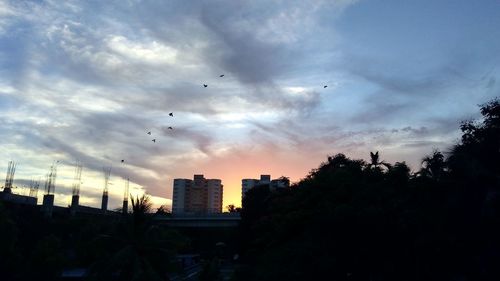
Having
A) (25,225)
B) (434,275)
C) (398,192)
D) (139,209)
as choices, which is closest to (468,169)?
(434,275)

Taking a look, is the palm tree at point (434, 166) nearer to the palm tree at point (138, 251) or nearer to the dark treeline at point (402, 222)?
the dark treeline at point (402, 222)

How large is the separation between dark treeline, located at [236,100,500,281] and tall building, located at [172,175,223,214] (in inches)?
5237

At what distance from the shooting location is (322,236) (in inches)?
1422

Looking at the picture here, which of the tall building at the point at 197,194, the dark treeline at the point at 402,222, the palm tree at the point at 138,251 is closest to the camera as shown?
the palm tree at the point at 138,251

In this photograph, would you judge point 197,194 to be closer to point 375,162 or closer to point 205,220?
point 205,220

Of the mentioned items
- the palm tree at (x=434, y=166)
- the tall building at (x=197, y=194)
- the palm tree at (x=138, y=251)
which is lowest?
the palm tree at (x=138, y=251)

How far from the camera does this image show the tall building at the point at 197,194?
175 m

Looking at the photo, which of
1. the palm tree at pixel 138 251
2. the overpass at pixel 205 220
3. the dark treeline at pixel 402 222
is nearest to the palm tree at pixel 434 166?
the dark treeline at pixel 402 222

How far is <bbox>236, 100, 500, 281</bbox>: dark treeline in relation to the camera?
2786 centimetres

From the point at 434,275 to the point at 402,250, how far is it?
2.66m

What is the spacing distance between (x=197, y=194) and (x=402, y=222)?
497 ft

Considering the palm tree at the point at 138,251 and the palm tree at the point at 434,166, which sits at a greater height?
the palm tree at the point at 434,166

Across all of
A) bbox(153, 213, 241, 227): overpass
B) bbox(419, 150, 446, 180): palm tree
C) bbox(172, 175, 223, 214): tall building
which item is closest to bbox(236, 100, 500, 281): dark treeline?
bbox(419, 150, 446, 180): palm tree

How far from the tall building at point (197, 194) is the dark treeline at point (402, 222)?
133 metres
